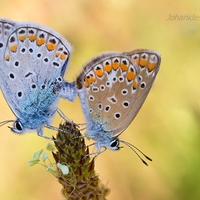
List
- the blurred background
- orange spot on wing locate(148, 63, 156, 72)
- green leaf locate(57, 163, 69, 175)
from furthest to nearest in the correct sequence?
the blurred background < orange spot on wing locate(148, 63, 156, 72) < green leaf locate(57, 163, 69, 175)

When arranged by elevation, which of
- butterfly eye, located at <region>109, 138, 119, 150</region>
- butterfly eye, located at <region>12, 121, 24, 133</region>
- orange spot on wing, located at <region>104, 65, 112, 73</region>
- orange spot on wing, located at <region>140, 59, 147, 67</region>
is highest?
orange spot on wing, located at <region>140, 59, 147, 67</region>

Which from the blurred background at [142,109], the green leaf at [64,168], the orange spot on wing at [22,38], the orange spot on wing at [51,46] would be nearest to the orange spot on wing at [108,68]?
the orange spot on wing at [51,46]

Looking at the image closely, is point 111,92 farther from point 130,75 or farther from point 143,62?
point 143,62

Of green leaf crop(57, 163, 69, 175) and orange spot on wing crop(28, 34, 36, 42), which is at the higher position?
orange spot on wing crop(28, 34, 36, 42)

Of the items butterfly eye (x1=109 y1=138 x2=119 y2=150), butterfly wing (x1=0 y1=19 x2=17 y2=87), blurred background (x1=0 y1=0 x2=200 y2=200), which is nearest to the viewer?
butterfly eye (x1=109 y1=138 x2=119 y2=150)

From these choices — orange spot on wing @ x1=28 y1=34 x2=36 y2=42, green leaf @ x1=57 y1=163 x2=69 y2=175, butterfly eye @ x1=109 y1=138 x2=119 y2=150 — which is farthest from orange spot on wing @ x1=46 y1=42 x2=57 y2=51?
green leaf @ x1=57 y1=163 x2=69 y2=175

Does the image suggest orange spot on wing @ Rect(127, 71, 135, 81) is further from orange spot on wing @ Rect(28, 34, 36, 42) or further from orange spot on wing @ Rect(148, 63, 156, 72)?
orange spot on wing @ Rect(28, 34, 36, 42)

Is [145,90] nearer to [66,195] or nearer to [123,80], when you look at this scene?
[123,80]
